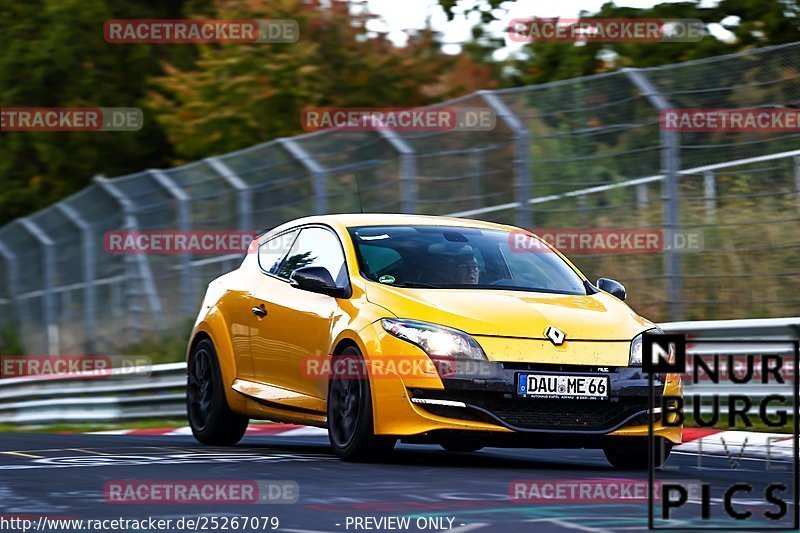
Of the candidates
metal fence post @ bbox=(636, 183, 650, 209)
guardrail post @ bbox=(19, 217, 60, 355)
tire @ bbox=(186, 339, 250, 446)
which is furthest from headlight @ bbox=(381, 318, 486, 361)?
guardrail post @ bbox=(19, 217, 60, 355)

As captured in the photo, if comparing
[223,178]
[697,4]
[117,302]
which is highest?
[697,4]

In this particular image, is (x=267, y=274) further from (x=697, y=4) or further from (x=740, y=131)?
(x=697, y=4)

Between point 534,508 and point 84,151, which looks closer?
point 534,508

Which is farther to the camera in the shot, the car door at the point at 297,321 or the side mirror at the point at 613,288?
the side mirror at the point at 613,288

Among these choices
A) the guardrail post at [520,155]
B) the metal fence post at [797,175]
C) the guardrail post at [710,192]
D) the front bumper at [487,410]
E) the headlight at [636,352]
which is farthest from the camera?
the guardrail post at [520,155]

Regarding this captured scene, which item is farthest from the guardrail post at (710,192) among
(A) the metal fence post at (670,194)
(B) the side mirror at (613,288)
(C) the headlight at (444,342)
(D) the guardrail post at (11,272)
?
(D) the guardrail post at (11,272)

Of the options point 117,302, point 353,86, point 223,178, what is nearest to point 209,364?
point 223,178

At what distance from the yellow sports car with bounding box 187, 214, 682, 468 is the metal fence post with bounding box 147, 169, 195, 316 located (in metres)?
9.27

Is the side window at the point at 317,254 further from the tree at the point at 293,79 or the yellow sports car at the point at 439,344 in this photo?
the tree at the point at 293,79

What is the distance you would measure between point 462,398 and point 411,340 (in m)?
0.44

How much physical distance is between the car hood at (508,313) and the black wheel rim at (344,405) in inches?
18.8

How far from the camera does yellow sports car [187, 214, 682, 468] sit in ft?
31.6

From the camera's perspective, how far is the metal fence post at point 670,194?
15.0 m

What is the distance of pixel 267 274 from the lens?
1180 centimetres
